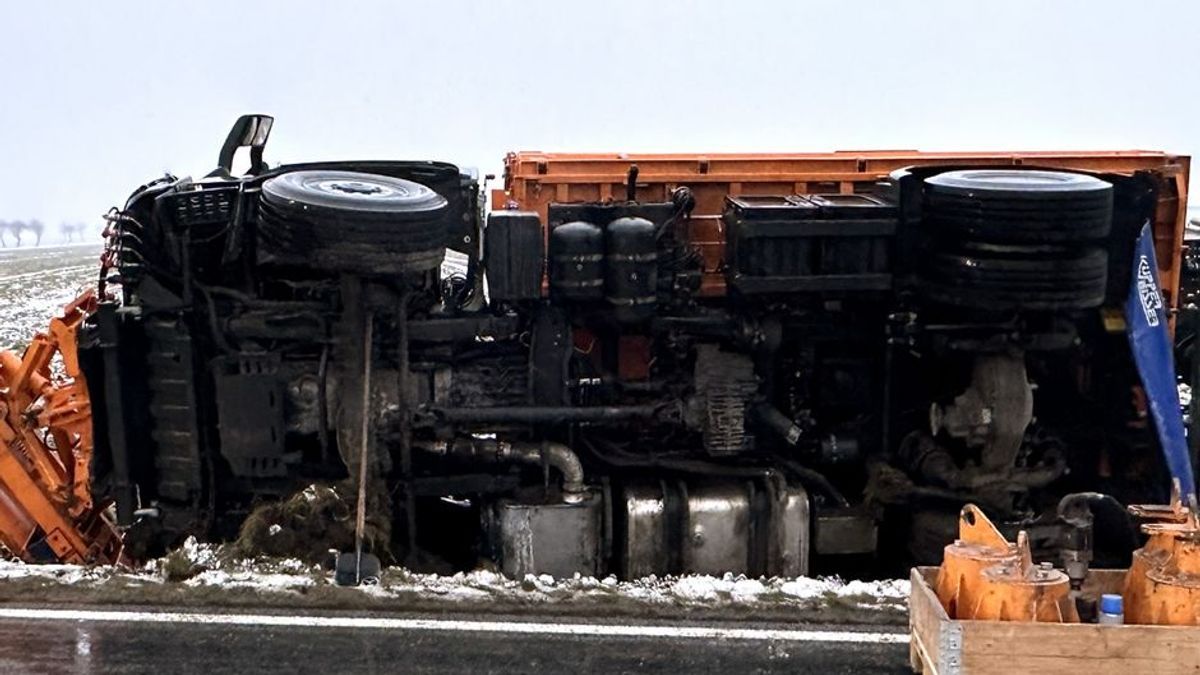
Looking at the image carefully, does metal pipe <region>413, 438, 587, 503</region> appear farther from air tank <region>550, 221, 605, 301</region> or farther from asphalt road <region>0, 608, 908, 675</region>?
asphalt road <region>0, 608, 908, 675</region>

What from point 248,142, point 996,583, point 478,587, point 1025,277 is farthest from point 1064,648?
point 248,142

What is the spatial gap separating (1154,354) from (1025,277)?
1.31 metres

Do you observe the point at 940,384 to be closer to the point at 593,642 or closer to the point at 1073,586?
the point at 1073,586

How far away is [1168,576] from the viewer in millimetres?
4965

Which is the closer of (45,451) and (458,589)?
(458,589)

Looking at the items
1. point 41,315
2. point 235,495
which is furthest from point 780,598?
point 41,315

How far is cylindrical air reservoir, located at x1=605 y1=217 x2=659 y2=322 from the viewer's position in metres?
7.16

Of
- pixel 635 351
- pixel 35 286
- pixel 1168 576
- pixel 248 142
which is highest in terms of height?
pixel 248 142

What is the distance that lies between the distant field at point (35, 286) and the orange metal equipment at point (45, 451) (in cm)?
504

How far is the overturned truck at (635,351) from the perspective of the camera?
23.2 feet

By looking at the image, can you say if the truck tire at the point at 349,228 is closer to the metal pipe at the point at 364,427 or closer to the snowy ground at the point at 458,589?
the metal pipe at the point at 364,427

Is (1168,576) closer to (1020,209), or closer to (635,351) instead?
(1020,209)

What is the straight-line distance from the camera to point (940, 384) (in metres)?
7.86

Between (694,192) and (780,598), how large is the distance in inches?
111
